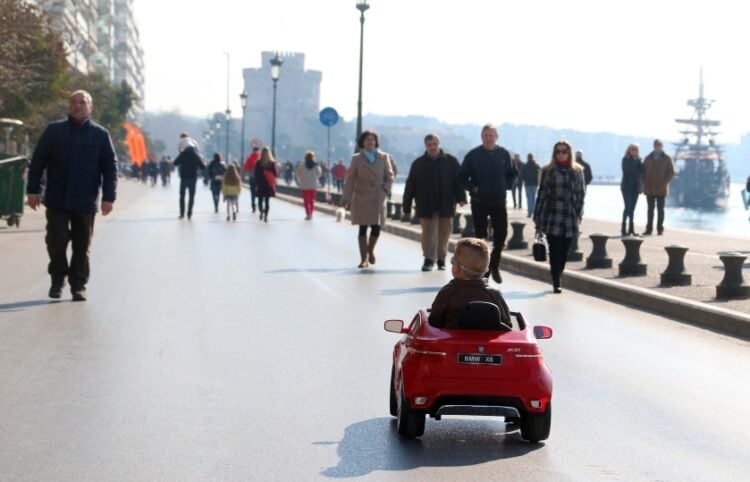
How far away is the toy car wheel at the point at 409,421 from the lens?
6801 millimetres

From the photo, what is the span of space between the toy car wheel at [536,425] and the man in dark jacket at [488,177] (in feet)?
32.3

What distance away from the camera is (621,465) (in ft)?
21.0

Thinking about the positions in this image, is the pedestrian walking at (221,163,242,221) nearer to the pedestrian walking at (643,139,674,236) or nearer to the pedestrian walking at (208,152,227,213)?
the pedestrian walking at (208,152,227,213)

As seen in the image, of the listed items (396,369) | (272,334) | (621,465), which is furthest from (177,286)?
(621,465)

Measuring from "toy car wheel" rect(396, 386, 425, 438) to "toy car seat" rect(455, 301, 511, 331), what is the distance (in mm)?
469

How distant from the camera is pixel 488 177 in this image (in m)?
16.7

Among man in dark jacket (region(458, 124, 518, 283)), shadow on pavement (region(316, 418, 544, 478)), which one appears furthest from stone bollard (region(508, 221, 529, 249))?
shadow on pavement (region(316, 418, 544, 478))

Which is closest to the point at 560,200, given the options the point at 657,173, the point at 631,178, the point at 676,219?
the point at 631,178

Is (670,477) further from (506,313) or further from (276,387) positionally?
(276,387)

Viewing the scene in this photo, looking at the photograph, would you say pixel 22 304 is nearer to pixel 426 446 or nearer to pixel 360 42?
pixel 426 446

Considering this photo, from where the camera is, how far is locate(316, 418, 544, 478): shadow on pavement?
20.8ft

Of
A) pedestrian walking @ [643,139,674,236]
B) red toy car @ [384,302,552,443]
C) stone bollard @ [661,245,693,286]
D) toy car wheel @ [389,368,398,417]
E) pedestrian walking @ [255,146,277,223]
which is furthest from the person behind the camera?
Answer: pedestrian walking @ [255,146,277,223]

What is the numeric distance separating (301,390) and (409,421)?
176 cm

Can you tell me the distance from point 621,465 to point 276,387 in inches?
109
